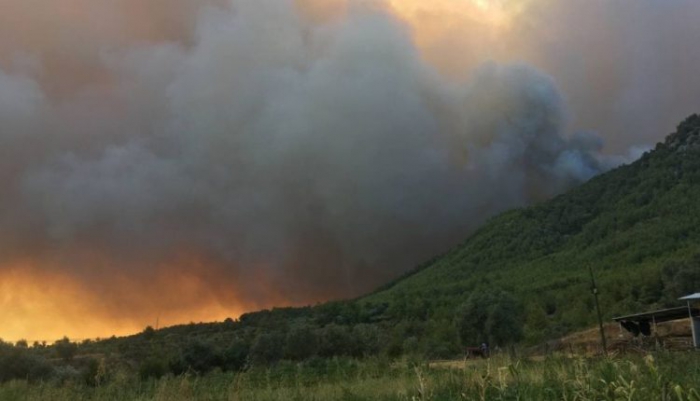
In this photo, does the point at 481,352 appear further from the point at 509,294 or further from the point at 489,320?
the point at 509,294

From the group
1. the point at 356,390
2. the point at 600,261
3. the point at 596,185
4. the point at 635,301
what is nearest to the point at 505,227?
the point at 596,185

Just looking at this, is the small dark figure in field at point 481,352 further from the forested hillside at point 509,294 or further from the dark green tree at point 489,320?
the dark green tree at point 489,320

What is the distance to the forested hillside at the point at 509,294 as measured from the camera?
53.8 meters

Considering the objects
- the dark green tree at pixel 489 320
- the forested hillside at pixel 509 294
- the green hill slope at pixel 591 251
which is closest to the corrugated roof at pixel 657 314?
the forested hillside at pixel 509 294

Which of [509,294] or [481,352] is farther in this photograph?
[509,294]

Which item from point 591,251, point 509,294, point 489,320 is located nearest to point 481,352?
point 489,320

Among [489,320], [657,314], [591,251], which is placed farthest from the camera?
[591,251]

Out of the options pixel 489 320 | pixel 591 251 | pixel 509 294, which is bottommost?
pixel 489 320

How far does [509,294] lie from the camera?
62.8 meters

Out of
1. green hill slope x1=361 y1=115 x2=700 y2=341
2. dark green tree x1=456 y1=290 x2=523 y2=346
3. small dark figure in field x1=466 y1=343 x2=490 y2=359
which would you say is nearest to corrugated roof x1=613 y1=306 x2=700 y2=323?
small dark figure in field x1=466 y1=343 x2=490 y2=359

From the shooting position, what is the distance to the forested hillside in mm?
53781

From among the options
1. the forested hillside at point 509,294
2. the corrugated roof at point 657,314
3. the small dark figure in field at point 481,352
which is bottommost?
the small dark figure in field at point 481,352

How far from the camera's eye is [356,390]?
1170 centimetres

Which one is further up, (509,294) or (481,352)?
(509,294)
